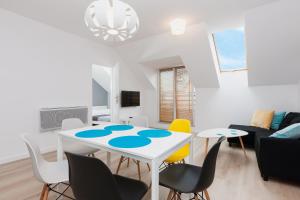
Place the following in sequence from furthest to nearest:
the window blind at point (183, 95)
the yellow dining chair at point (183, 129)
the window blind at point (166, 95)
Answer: the window blind at point (166, 95), the window blind at point (183, 95), the yellow dining chair at point (183, 129)

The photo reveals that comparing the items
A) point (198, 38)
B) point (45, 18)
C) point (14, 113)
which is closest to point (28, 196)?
point (14, 113)

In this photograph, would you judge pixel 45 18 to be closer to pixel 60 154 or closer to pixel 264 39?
pixel 60 154

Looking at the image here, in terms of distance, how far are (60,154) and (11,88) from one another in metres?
1.84

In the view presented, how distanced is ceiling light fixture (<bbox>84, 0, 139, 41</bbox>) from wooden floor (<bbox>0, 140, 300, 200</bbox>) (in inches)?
71.9

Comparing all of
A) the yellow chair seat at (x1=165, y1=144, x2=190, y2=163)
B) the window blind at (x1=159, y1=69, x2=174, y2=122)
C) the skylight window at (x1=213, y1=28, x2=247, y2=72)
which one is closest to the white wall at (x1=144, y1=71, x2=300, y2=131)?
the skylight window at (x1=213, y1=28, x2=247, y2=72)

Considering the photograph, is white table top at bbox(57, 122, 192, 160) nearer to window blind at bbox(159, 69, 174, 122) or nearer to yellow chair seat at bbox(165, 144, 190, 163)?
yellow chair seat at bbox(165, 144, 190, 163)

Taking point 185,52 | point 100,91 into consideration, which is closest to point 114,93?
point 100,91

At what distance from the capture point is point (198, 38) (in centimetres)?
347

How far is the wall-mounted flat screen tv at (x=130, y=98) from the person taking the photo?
4.94 meters

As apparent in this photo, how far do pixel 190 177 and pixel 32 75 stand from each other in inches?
129

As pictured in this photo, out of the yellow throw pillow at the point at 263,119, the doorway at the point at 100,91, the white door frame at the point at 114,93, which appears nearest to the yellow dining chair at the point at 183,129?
the yellow throw pillow at the point at 263,119

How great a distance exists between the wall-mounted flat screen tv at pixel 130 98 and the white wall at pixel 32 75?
4.07ft

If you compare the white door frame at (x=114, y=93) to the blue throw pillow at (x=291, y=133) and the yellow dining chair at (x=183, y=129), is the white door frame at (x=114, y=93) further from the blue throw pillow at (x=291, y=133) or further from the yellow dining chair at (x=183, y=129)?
the blue throw pillow at (x=291, y=133)

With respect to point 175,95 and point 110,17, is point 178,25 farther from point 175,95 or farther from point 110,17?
point 175,95
